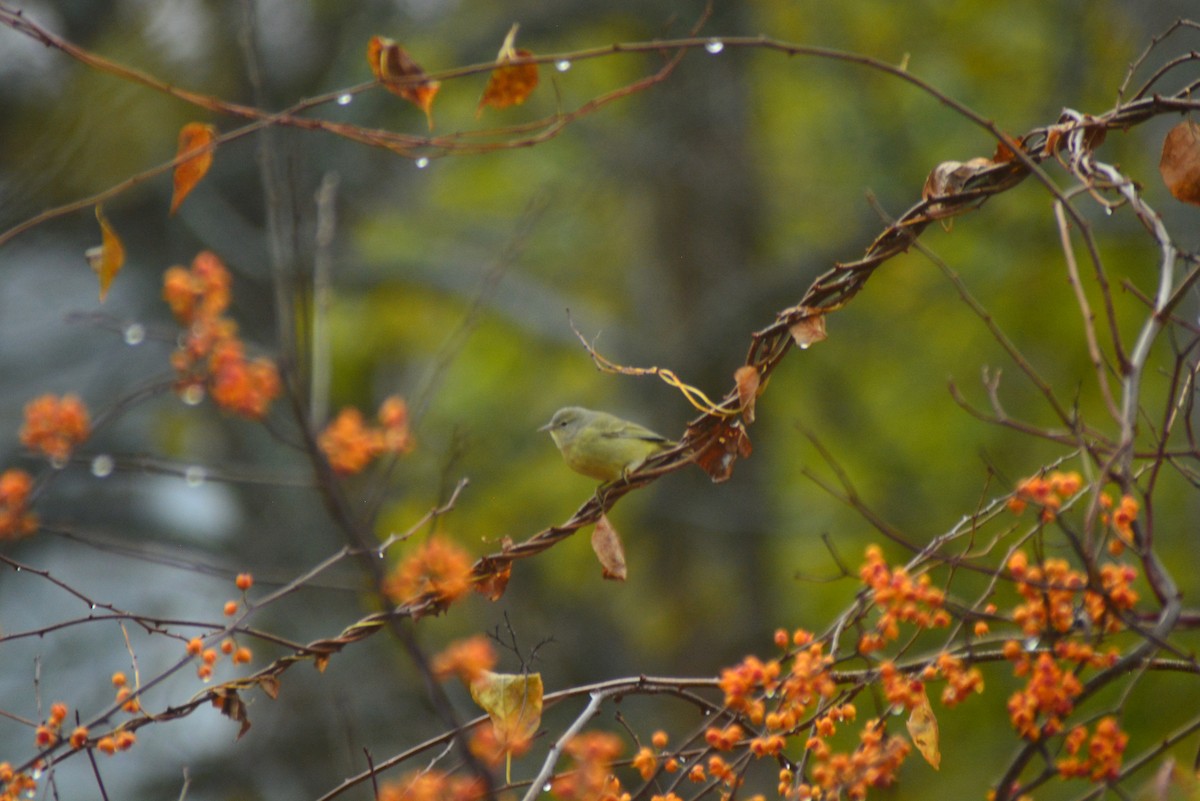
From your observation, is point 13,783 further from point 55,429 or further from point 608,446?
point 608,446

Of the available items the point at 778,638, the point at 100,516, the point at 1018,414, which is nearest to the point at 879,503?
the point at 1018,414

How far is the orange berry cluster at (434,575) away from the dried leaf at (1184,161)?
5.97ft

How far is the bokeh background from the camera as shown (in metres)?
9.67

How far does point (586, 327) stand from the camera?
10.1 m

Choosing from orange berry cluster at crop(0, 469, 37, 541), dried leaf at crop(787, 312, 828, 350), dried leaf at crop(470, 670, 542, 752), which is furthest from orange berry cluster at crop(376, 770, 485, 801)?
orange berry cluster at crop(0, 469, 37, 541)

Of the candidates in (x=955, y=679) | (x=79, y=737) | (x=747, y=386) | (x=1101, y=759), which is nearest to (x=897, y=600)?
(x=955, y=679)

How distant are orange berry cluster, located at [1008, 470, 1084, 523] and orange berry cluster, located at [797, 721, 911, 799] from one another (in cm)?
49

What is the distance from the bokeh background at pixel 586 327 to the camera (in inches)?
381

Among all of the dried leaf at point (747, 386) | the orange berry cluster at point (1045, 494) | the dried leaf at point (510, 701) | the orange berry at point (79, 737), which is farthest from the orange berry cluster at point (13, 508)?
the orange berry cluster at point (1045, 494)

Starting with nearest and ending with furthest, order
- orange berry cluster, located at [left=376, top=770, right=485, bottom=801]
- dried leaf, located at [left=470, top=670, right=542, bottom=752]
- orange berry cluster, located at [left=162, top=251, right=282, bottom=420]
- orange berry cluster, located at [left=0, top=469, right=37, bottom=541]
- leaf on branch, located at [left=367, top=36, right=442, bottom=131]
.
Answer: orange berry cluster, located at [left=376, top=770, right=485, bottom=801]
dried leaf, located at [left=470, top=670, right=542, bottom=752]
leaf on branch, located at [left=367, top=36, right=442, bottom=131]
orange berry cluster, located at [left=162, top=251, right=282, bottom=420]
orange berry cluster, located at [left=0, top=469, right=37, bottom=541]

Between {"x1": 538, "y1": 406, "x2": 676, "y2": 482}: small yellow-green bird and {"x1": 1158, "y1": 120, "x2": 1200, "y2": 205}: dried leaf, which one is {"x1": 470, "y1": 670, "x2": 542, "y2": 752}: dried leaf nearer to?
{"x1": 1158, "y1": 120, "x2": 1200, "y2": 205}: dried leaf

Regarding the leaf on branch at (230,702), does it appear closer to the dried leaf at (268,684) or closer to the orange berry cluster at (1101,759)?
the dried leaf at (268,684)

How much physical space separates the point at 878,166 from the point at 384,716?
20.6 feet

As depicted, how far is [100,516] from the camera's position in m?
11.1
